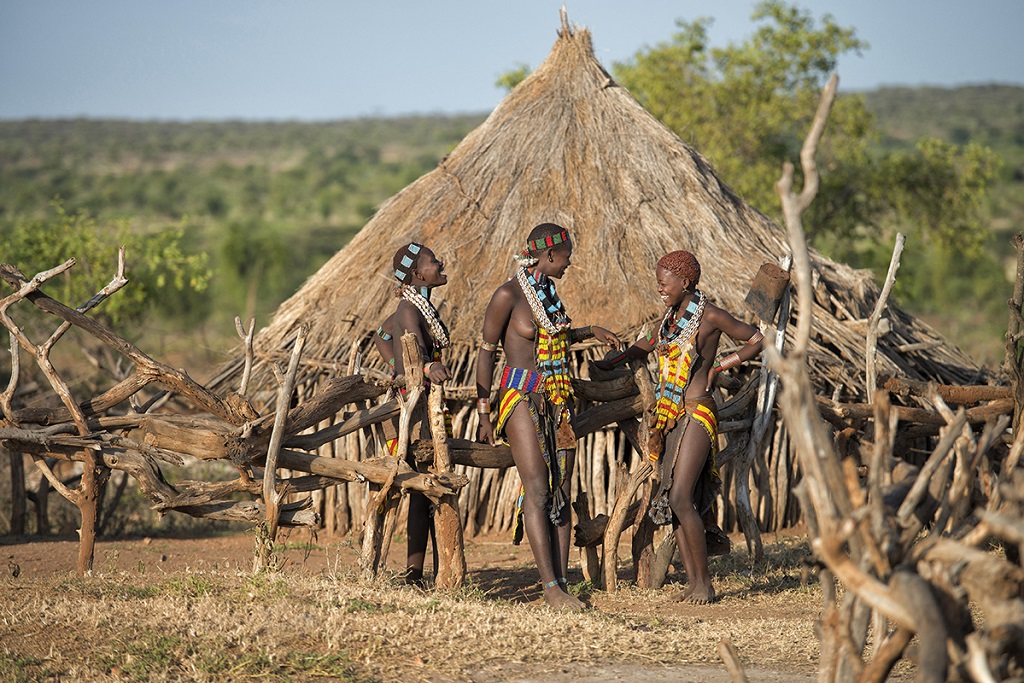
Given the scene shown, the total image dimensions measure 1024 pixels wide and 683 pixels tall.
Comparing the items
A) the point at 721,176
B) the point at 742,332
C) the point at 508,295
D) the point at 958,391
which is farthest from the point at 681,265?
the point at 721,176

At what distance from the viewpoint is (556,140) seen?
8.71 m

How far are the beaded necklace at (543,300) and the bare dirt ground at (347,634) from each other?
4.49 ft

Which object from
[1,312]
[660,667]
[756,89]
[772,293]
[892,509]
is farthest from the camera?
[756,89]

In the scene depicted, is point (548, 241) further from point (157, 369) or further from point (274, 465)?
point (157, 369)

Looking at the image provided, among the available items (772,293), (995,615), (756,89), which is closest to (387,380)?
(772,293)

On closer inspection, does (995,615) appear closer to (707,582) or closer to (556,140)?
(707,582)

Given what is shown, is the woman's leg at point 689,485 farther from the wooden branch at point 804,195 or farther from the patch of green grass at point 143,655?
the patch of green grass at point 143,655

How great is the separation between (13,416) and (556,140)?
494cm

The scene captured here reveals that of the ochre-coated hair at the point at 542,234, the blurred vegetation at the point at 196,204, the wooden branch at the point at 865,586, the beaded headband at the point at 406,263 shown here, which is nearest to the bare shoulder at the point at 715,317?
the ochre-coated hair at the point at 542,234

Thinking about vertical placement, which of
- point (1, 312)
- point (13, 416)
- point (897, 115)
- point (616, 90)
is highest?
point (897, 115)

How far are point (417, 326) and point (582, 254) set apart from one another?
292 centimetres

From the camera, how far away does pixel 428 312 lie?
5469mm

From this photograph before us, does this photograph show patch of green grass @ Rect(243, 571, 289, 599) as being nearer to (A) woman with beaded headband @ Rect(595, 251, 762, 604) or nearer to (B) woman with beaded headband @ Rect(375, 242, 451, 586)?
(B) woman with beaded headband @ Rect(375, 242, 451, 586)

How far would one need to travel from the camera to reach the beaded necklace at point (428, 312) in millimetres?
5449
